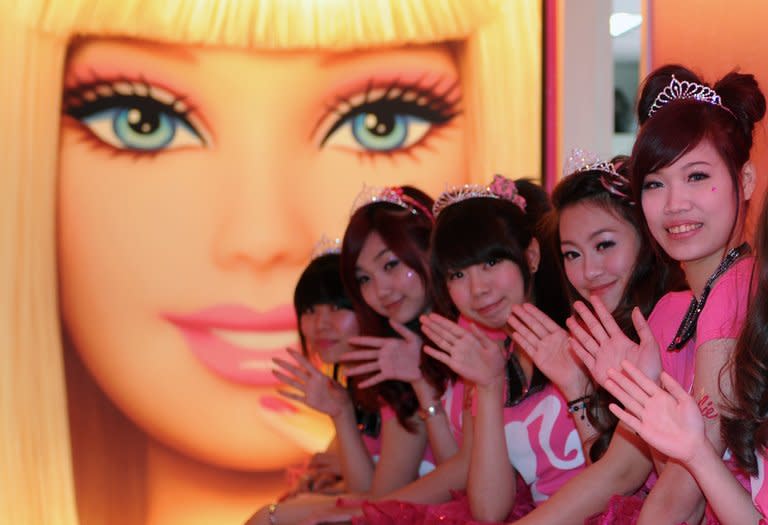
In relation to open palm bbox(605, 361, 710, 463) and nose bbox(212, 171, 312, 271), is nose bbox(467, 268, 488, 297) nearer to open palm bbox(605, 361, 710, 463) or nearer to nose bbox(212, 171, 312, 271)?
open palm bbox(605, 361, 710, 463)

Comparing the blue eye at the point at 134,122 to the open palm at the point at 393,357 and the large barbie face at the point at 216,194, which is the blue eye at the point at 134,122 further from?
the open palm at the point at 393,357

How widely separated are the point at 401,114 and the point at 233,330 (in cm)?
107

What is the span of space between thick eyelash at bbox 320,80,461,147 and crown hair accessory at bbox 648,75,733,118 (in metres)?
2.13

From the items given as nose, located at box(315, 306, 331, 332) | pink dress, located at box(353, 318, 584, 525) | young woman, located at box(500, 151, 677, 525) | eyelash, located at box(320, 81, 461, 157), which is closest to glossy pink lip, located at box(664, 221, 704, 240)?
young woman, located at box(500, 151, 677, 525)

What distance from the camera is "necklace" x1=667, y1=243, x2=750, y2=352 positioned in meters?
1.89

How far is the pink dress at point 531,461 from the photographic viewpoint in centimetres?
244

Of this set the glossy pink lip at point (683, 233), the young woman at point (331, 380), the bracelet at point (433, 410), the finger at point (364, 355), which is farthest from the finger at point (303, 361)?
the glossy pink lip at point (683, 233)

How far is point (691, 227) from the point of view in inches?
76.1

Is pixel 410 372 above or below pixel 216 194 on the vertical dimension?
below

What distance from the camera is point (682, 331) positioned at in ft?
6.48

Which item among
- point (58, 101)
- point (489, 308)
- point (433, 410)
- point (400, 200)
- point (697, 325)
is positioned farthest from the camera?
point (58, 101)

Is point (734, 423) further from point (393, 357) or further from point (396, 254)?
point (396, 254)

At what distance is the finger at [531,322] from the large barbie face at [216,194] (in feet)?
6.40

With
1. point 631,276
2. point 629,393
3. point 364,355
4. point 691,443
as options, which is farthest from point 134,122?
point 691,443
